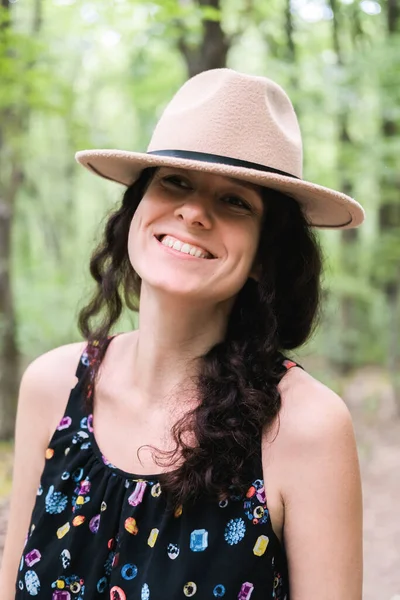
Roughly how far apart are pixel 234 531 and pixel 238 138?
0.95 metres

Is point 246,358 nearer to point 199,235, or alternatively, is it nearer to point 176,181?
point 199,235

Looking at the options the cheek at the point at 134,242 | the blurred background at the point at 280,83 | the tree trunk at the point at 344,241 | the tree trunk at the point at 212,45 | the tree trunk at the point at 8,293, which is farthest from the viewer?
the tree trunk at the point at 344,241

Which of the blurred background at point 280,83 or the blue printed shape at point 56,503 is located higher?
the blurred background at point 280,83

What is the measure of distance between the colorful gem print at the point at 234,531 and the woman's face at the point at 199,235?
1.79ft

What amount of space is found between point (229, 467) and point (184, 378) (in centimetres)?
32

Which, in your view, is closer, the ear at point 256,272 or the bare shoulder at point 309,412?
the bare shoulder at point 309,412

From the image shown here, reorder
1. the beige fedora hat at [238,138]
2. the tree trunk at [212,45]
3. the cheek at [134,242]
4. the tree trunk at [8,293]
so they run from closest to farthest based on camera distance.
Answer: the beige fedora hat at [238,138] < the cheek at [134,242] < the tree trunk at [212,45] < the tree trunk at [8,293]

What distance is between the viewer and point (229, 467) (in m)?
1.49

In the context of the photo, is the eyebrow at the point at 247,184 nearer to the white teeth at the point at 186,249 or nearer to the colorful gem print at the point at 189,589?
the white teeth at the point at 186,249

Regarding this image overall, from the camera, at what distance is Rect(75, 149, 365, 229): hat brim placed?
147 centimetres

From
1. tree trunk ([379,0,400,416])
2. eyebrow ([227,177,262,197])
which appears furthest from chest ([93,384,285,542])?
tree trunk ([379,0,400,416])

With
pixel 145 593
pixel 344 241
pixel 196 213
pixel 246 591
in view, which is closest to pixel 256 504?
pixel 246 591

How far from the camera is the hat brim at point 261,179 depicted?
4.83 feet

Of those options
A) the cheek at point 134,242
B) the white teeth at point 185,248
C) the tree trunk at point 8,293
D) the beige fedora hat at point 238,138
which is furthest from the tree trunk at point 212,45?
the white teeth at point 185,248
